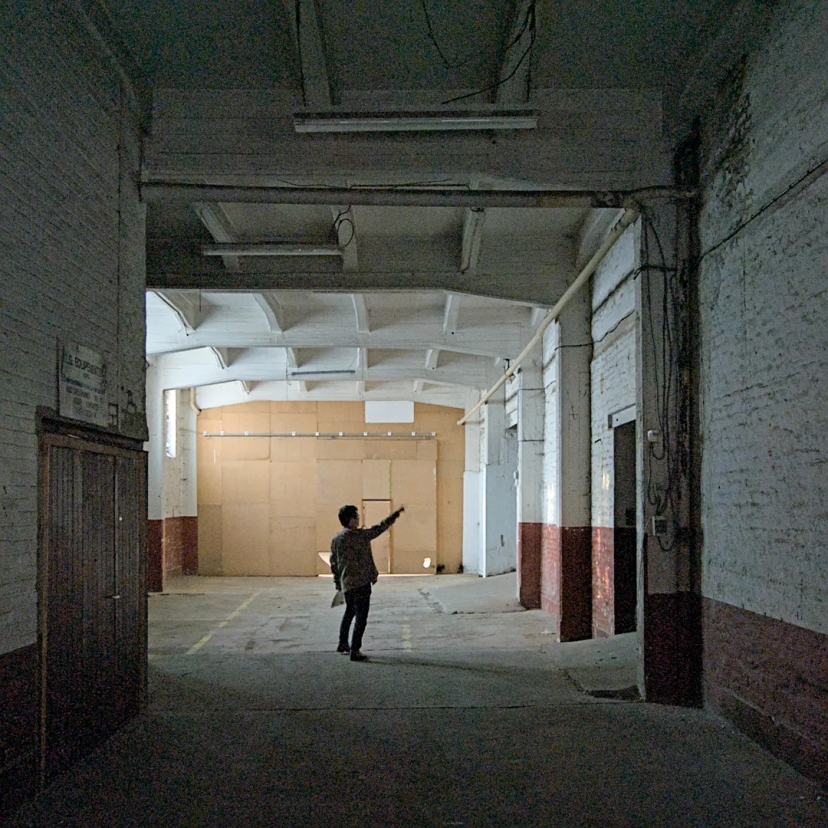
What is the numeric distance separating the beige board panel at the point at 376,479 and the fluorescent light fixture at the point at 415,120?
52.6 ft

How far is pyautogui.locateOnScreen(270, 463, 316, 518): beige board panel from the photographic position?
21969 millimetres

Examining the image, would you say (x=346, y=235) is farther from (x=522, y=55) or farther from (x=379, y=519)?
(x=379, y=519)

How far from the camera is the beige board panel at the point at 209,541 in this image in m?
21.6

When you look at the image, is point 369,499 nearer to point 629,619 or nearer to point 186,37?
point 629,619

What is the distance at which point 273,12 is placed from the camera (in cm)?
579

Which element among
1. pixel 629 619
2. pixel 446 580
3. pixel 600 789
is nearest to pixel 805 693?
pixel 600 789

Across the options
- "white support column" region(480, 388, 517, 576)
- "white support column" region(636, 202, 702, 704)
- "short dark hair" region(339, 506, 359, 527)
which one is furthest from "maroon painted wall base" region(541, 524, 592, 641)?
"white support column" region(480, 388, 517, 576)

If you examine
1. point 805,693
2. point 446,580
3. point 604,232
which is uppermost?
point 604,232

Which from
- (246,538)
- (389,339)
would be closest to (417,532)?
(246,538)

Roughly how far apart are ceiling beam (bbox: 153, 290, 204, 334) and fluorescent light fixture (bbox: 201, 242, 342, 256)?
2.88 metres

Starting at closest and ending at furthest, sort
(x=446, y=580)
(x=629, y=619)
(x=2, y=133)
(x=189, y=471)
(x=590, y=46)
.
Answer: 1. (x=2, y=133)
2. (x=590, y=46)
3. (x=629, y=619)
4. (x=446, y=580)
5. (x=189, y=471)

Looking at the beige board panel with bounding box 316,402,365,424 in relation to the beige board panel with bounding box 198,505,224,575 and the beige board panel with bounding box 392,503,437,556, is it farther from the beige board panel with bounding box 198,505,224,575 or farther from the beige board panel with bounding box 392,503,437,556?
the beige board panel with bounding box 198,505,224,575

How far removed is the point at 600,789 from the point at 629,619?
14.2 ft

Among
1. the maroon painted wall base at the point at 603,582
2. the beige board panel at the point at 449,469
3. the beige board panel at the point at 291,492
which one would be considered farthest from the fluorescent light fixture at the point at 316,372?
the maroon painted wall base at the point at 603,582
